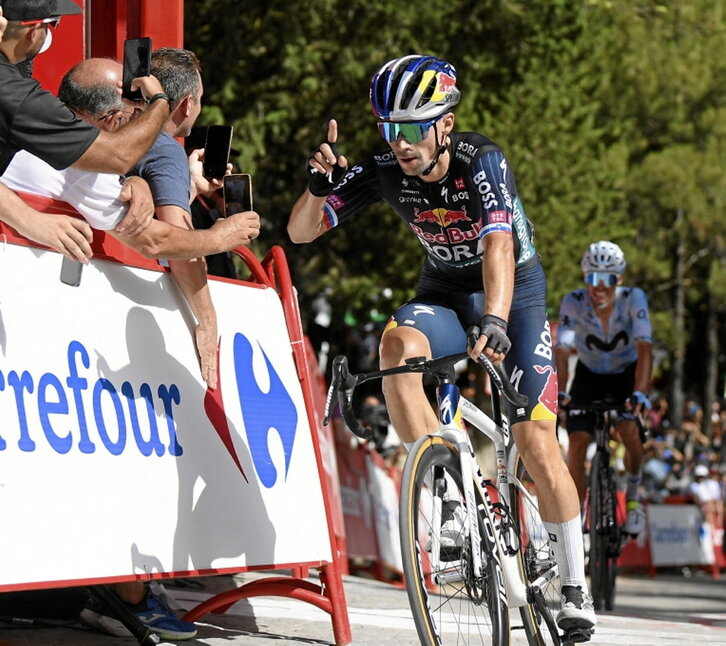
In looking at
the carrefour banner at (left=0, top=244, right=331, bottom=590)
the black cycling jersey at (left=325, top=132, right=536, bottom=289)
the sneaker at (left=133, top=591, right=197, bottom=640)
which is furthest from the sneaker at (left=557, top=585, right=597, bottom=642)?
the sneaker at (left=133, top=591, right=197, bottom=640)

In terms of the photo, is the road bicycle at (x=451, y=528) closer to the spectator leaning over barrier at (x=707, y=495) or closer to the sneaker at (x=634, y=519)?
the sneaker at (x=634, y=519)

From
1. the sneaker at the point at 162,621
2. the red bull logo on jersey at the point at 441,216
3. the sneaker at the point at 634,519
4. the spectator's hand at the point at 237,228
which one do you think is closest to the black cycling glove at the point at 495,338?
the red bull logo on jersey at the point at 441,216

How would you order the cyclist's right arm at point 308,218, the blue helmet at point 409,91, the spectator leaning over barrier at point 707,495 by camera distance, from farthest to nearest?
the spectator leaning over barrier at point 707,495
the cyclist's right arm at point 308,218
the blue helmet at point 409,91

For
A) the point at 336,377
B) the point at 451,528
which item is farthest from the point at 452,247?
the point at 451,528

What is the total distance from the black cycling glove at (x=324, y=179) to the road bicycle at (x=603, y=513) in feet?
14.9

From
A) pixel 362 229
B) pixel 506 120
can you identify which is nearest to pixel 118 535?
pixel 362 229

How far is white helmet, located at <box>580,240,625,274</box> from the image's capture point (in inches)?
358

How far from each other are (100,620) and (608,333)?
491 cm

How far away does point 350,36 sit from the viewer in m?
16.1

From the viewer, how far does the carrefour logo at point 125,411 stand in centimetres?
441

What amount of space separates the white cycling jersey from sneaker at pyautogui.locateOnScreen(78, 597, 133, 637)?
15.4 ft

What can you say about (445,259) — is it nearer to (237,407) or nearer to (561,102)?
(237,407)

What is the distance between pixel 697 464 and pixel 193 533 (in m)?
21.0

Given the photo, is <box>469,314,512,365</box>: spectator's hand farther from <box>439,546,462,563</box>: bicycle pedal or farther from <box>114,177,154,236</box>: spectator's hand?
<box>114,177,154,236</box>: spectator's hand
